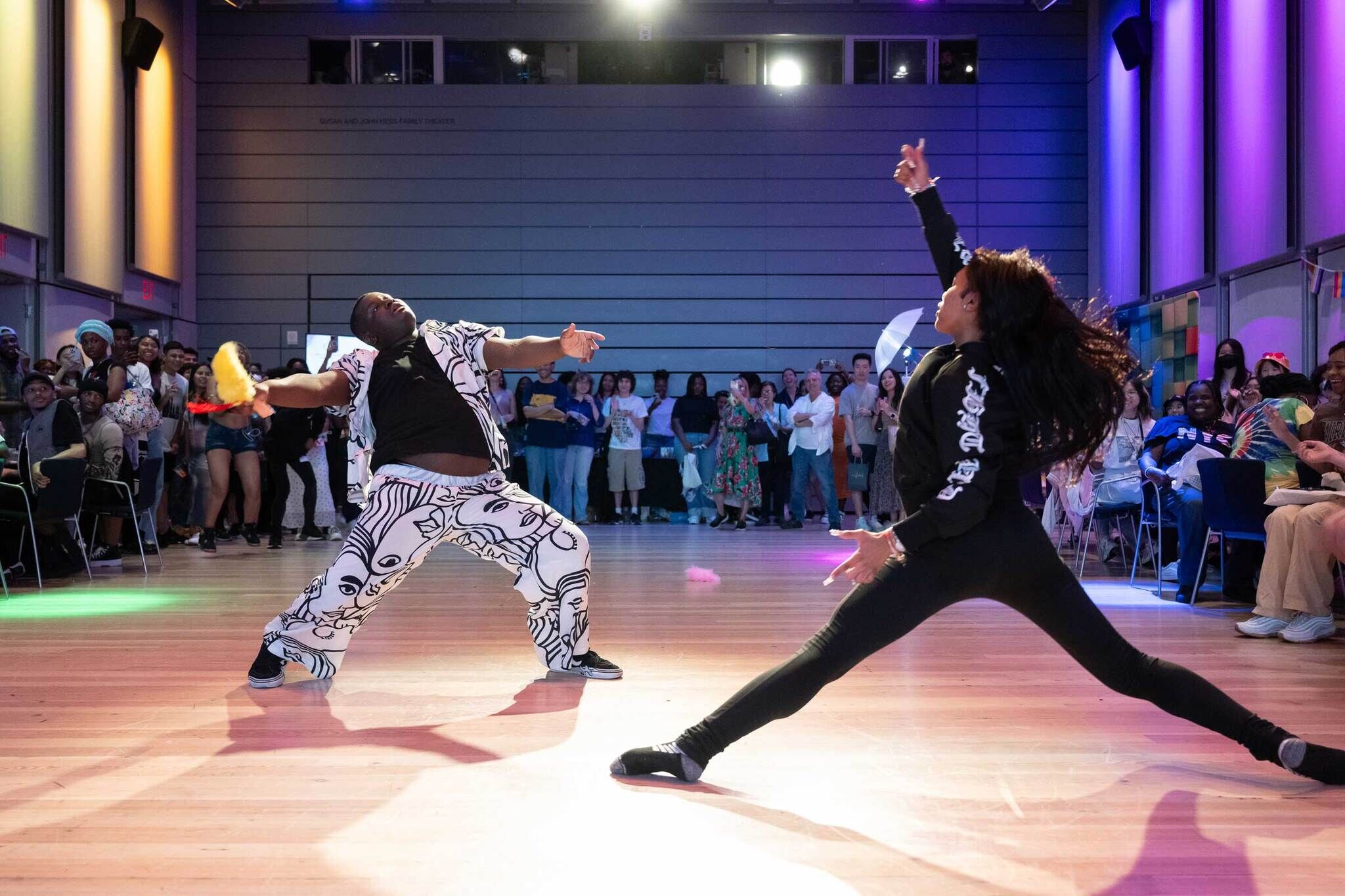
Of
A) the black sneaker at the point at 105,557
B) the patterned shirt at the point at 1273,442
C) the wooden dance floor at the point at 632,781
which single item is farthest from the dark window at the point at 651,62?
the wooden dance floor at the point at 632,781

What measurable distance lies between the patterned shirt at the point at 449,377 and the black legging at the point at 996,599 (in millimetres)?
1557

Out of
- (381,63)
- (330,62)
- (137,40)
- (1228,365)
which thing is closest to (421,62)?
(381,63)

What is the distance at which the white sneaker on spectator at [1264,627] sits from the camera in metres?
4.92

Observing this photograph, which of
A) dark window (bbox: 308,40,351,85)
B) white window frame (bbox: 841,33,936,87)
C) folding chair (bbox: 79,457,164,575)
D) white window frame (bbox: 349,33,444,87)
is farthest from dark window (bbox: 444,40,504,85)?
folding chair (bbox: 79,457,164,575)

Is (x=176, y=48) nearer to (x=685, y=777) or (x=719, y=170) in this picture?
(x=719, y=170)

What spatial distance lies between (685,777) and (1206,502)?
3.99m

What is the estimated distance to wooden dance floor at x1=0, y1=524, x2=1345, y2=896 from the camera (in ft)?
7.01

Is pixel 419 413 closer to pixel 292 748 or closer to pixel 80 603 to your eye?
pixel 292 748

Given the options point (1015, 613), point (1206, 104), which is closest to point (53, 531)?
point (1015, 613)

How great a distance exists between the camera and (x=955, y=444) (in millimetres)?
2432

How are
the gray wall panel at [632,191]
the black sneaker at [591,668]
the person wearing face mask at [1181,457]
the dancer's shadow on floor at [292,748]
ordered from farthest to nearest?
1. the gray wall panel at [632,191]
2. the person wearing face mask at [1181,457]
3. the black sneaker at [591,668]
4. the dancer's shadow on floor at [292,748]

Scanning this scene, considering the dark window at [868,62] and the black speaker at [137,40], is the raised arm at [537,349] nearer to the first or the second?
the black speaker at [137,40]

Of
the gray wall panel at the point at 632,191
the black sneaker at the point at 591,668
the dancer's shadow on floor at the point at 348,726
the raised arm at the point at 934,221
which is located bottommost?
the dancer's shadow on floor at the point at 348,726

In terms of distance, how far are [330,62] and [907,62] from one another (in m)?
6.92
